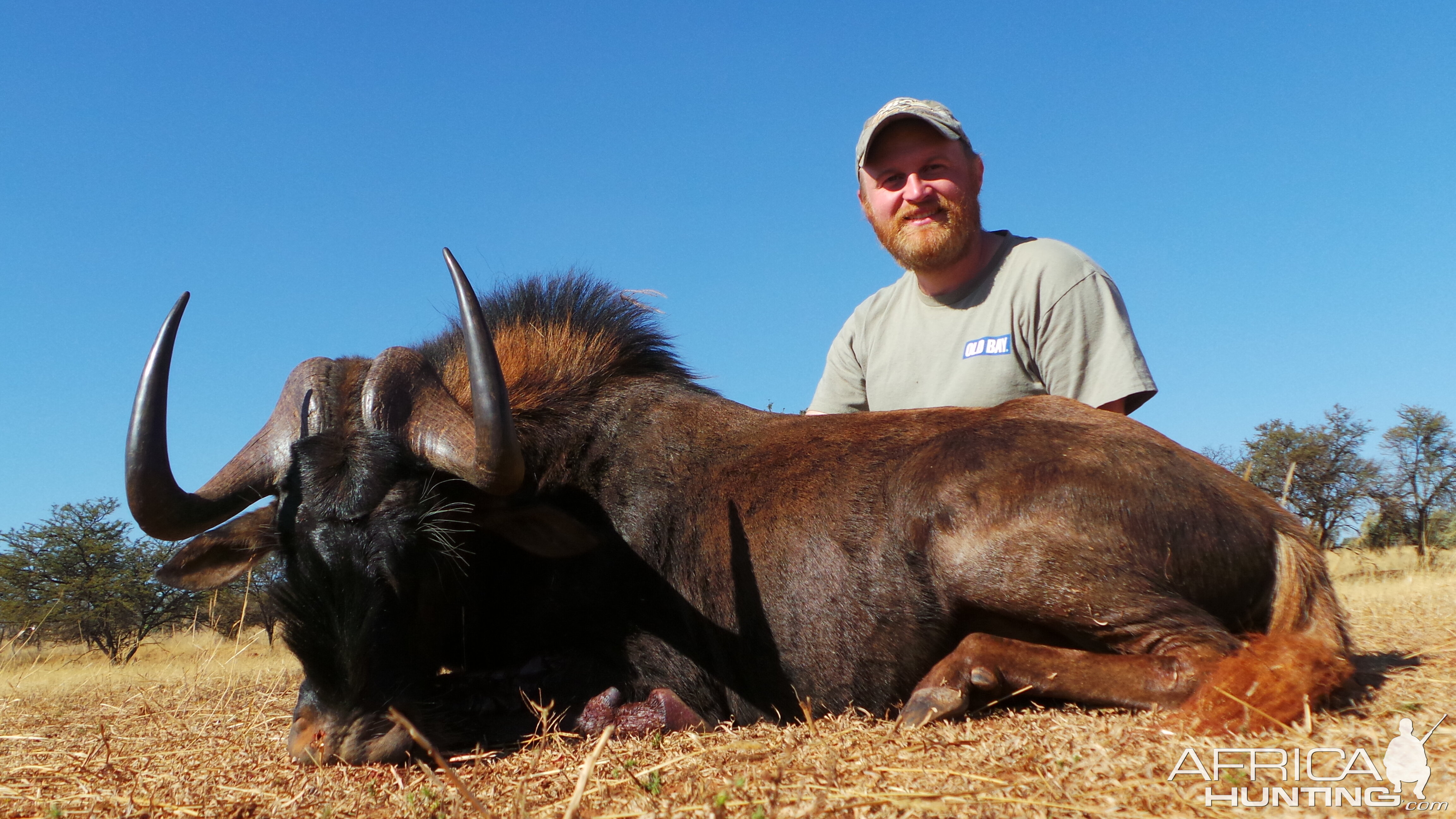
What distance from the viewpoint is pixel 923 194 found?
5.52 metres

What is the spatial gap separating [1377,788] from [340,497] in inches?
125

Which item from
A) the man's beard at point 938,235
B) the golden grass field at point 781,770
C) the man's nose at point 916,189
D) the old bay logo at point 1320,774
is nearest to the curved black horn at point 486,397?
the golden grass field at point 781,770

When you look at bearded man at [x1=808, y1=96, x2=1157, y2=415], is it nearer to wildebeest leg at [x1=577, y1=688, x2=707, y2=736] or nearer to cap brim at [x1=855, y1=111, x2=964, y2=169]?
cap brim at [x1=855, y1=111, x2=964, y2=169]

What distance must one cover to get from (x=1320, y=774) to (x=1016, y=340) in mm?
3092

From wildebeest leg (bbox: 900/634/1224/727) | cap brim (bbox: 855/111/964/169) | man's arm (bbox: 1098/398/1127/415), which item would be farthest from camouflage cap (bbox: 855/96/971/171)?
wildebeest leg (bbox: 900/634/1224/727)

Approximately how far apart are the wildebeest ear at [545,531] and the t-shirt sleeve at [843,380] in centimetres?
272

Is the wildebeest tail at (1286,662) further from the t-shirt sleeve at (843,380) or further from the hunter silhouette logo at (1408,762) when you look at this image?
the t-shirt sleeve at (843,380)

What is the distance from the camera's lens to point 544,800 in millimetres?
2535

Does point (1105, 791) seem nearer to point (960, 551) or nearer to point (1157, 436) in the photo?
point (960, 551)

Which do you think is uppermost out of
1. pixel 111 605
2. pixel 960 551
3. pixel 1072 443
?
pixel 1072 443

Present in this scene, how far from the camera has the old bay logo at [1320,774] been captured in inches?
81.0

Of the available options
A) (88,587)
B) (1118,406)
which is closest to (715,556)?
(1118,406)

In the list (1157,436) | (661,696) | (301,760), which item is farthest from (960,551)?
(301,760)

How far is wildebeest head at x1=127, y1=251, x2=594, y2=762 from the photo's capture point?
323 centimetres
